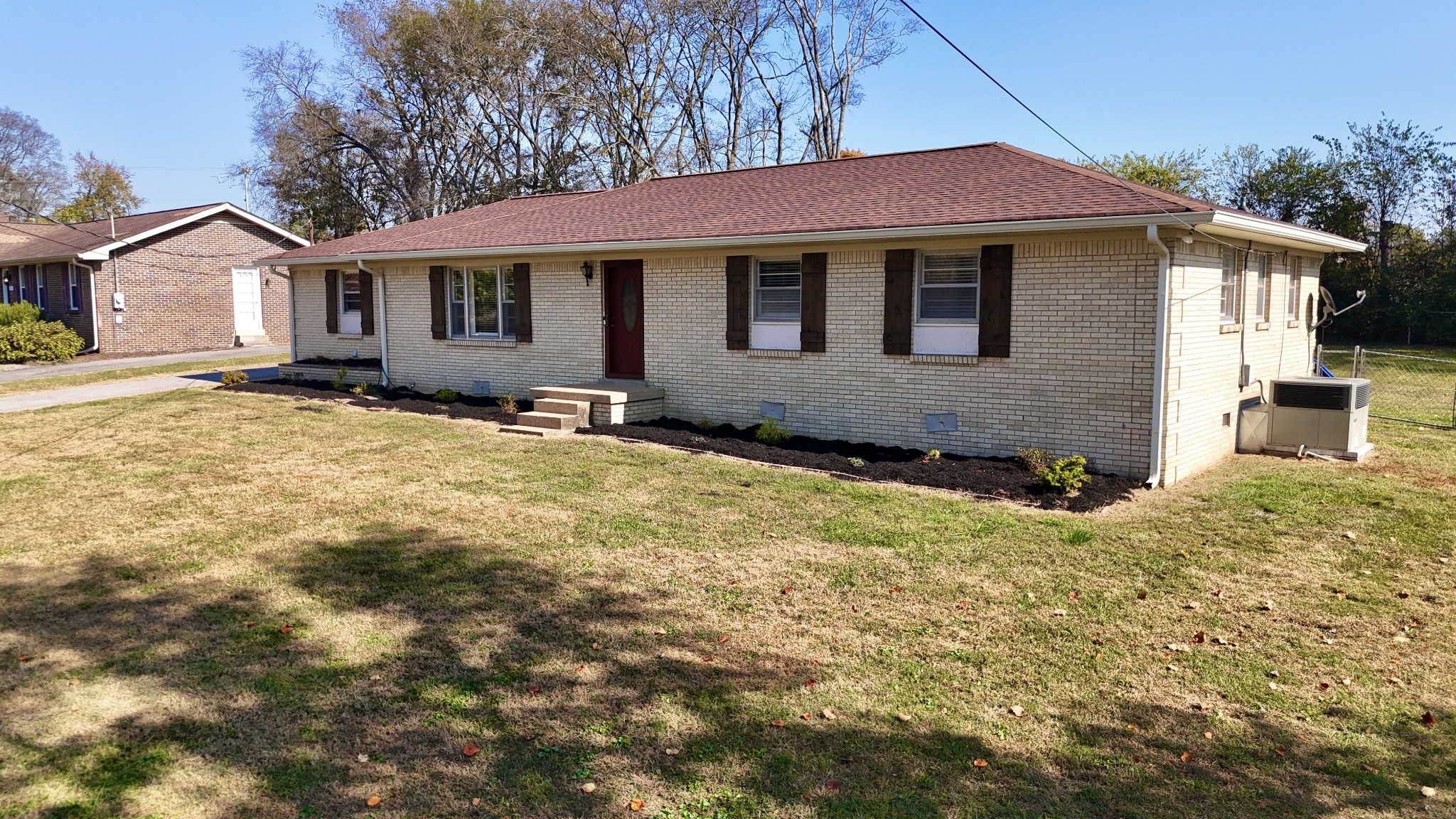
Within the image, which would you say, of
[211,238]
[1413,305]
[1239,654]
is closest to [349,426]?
[1239,654]

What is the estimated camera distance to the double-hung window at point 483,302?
1562cm

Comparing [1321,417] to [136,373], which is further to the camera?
[136,373]

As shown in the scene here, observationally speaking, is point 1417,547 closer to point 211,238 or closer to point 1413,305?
point 1413,305

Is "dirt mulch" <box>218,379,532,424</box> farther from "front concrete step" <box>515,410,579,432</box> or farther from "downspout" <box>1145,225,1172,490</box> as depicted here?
"downspout" <box>1145,225,1172,490</box>

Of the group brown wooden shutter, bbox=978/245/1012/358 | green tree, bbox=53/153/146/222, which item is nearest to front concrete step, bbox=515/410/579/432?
brown wooden shutter, bbox=978/245/1012/358

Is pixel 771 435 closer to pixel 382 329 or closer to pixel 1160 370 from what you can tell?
pixel 1160 370

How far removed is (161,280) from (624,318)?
21224 mm

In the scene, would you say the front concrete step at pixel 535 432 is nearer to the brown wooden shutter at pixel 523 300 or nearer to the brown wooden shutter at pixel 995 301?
the brown wooden shutter at pixel 523 300

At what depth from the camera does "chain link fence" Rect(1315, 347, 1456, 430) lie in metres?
14.9

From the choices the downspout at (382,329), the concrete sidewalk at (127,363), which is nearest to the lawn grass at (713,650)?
the downspout at (382,329)

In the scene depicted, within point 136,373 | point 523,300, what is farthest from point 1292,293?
point 136,373

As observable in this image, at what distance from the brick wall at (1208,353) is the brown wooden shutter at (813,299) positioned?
4061 mm

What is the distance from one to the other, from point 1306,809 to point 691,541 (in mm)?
4597

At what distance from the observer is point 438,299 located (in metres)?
16.3
